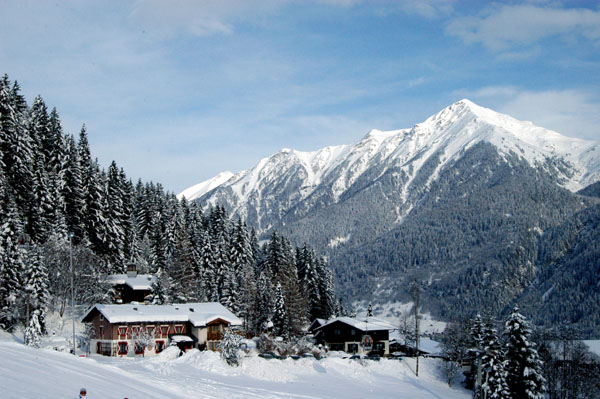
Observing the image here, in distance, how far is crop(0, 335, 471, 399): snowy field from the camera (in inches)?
944

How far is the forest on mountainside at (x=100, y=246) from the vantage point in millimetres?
54772

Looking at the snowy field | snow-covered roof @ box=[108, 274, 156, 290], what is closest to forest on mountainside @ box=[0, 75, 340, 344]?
snow-covered roof @ box=[108, 274, 156, 290]

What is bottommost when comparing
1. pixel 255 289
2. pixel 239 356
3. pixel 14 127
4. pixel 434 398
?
pixel 434 398

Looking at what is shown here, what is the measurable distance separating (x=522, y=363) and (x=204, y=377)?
2913cm

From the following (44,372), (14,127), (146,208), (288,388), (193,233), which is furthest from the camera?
(146,208)

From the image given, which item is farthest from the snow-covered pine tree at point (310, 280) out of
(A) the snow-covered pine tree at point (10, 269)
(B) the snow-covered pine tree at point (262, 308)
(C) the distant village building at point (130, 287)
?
(A) the snow-covered pine tree at point (10, 269)

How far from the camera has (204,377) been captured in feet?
140

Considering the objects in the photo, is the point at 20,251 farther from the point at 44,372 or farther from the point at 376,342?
the point at 376,342

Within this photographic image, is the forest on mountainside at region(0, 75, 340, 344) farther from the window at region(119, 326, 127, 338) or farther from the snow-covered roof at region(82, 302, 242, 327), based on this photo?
the window at region(119, 326, 127, 338)

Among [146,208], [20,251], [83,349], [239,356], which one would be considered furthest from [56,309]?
[146,208]

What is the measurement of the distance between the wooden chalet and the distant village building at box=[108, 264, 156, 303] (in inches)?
1055

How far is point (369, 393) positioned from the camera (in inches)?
2047

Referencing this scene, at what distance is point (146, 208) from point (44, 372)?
3034 inches

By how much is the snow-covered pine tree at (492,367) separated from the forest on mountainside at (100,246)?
1002 inches
